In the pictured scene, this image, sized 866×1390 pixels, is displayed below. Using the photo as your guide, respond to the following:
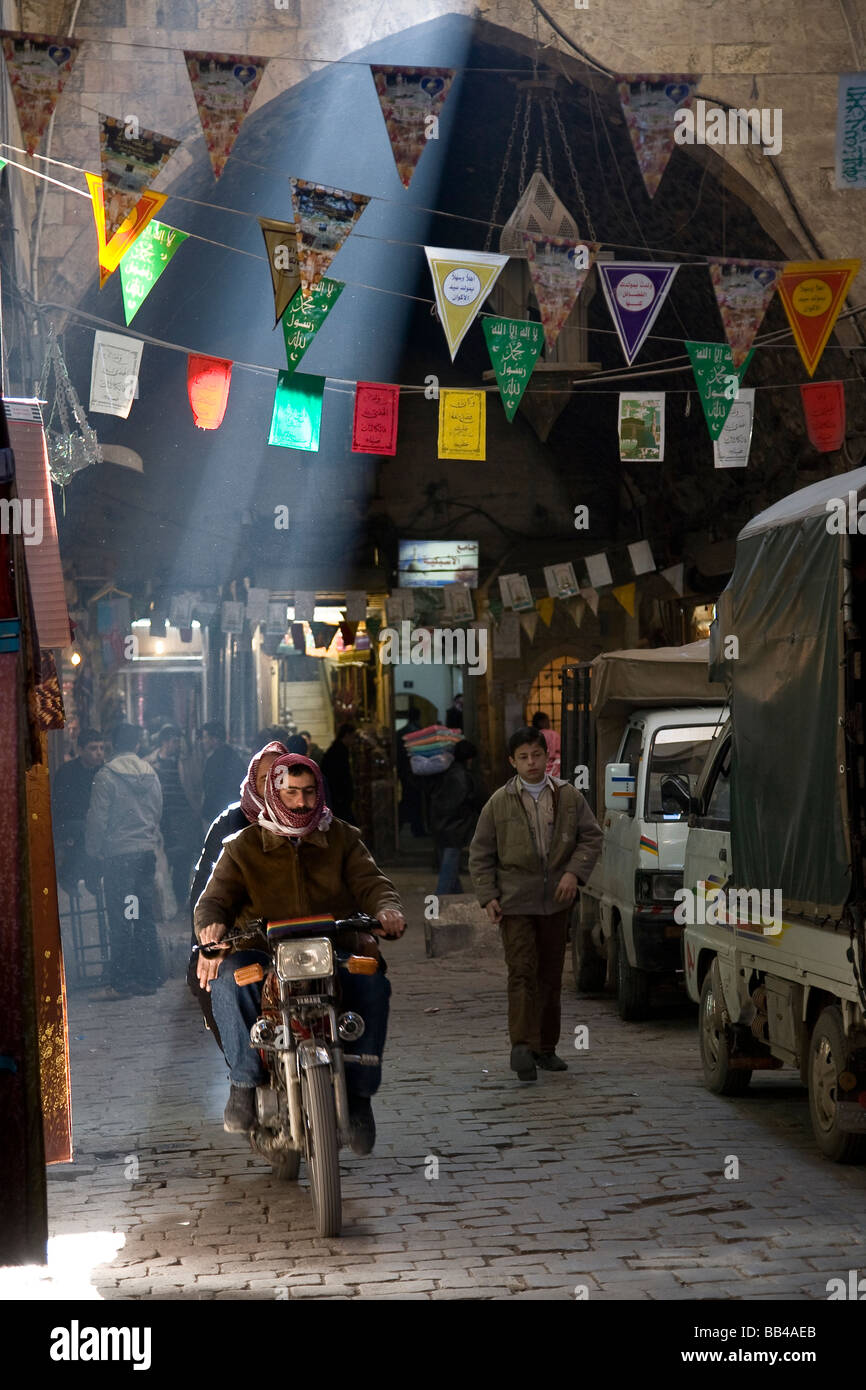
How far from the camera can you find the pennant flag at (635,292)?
42.3 feet

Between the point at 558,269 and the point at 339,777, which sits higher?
the point at 558,269

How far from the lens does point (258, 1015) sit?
6.36m

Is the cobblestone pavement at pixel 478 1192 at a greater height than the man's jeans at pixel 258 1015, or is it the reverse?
the man's jeans at pixel 258 1015

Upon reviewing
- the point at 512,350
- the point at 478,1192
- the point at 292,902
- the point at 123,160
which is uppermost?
the point at 123,160

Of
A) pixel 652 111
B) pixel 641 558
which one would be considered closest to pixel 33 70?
pixel 652 111

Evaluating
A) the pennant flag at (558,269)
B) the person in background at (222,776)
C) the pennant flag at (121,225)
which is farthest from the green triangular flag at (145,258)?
the person in background at (222,776)

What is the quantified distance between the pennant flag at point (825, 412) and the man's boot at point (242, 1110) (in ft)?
35.6

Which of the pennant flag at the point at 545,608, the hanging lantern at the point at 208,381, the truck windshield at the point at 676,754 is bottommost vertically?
the truck windshield at the point at 676,754

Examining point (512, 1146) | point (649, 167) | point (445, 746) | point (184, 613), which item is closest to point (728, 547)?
point (445, 746)

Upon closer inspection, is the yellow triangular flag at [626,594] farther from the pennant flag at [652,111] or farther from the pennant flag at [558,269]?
the pennant flag at [652,111]

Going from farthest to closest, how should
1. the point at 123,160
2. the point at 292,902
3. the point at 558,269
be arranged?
the point at 558,269, the point at 123,160, the point at 292,902

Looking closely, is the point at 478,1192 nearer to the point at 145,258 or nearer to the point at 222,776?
the point at 145,258

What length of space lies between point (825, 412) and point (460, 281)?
4.61 meters

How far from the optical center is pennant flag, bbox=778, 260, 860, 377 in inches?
527
